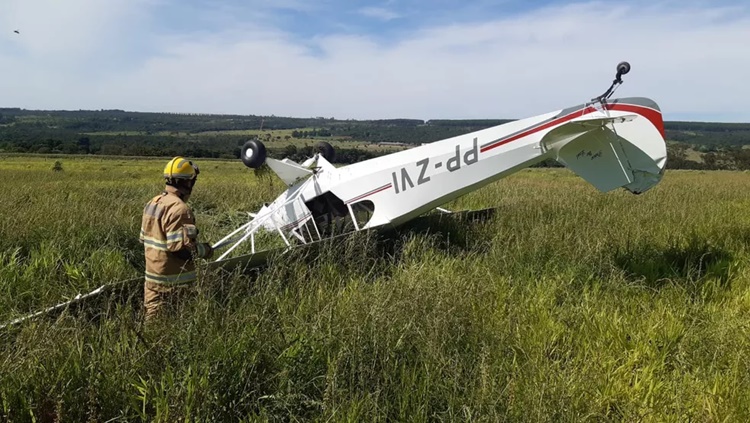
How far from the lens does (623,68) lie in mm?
5223

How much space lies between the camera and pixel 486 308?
4168mm

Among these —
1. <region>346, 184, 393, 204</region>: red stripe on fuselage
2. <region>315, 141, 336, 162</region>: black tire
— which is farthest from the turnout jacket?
<region>315, 141, 336, 162</region>: black tire

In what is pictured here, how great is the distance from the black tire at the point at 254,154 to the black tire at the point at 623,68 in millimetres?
4789

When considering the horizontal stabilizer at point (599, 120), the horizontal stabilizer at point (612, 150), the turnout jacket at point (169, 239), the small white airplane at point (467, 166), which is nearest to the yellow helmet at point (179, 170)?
the turnout jacket at point (169, 239)

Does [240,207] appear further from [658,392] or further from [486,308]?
[658,392]

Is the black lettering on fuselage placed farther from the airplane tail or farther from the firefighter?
the firefighter

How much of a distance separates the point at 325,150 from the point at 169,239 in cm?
413

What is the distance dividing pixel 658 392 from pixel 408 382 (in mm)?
1670

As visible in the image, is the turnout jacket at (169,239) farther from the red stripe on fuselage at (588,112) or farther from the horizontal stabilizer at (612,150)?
the horizontal stabilizer at (612,150)

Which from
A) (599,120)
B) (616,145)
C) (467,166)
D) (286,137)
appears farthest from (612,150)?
(286,137)

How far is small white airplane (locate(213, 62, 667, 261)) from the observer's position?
17.8ft

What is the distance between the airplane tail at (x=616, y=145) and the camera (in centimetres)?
536

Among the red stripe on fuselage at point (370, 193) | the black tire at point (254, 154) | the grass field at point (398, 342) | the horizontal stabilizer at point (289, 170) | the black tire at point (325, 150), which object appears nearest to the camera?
the grass field at point (398, 342)

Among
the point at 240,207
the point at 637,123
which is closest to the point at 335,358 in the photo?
the point at 637,123
